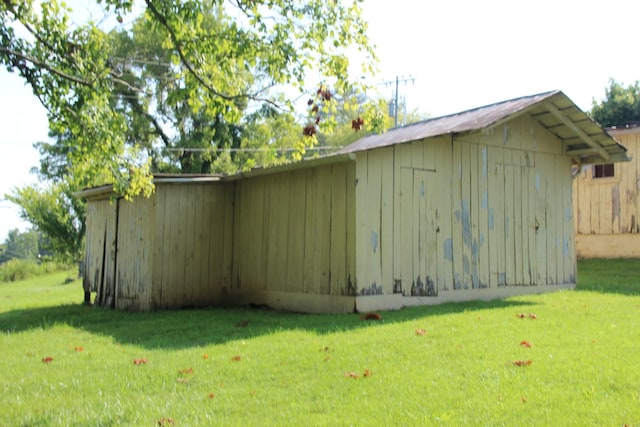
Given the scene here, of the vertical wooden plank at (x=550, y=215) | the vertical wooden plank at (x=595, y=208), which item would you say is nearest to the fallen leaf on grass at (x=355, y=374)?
the vertical wooden plank at (x=550, y=215)

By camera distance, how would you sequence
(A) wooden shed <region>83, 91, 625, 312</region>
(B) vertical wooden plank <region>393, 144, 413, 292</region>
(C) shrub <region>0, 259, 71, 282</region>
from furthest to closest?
(C) shrub <region>0, 259, 71, 282</region> → (B) vertical wooden plank <region>393, 144, 413, 292</region> → (A) wooden shed <region>83, 91, 625, 312</region>

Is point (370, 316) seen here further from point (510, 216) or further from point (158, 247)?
point (158, 247)

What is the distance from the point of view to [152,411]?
15.2 feet

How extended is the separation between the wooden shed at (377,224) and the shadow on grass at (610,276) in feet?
2.56

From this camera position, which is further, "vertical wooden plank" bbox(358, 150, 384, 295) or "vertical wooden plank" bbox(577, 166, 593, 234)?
"vertical wooden plank" bbox(577, 166, 593, 234)

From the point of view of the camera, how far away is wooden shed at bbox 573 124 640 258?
16.6m

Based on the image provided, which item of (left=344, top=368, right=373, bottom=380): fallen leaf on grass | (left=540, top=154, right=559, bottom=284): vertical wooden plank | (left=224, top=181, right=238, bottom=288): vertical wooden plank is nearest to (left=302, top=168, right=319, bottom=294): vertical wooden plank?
(left=224, top=181, right=238, bottom=288): vertical wooden plank

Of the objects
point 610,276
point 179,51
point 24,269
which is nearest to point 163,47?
point 179,51

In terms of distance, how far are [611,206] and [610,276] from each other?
11.8 feet

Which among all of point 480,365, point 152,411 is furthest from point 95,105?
point 480,365

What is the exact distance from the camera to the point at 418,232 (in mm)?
10180

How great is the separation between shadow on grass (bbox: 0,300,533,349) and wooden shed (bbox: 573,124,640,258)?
8.45m

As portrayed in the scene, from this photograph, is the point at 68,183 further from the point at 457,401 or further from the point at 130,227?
the point at 457,401

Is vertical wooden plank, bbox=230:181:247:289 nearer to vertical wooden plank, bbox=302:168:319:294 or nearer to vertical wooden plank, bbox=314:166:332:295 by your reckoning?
vertical wooden plank, bbox=302:168:319:294
